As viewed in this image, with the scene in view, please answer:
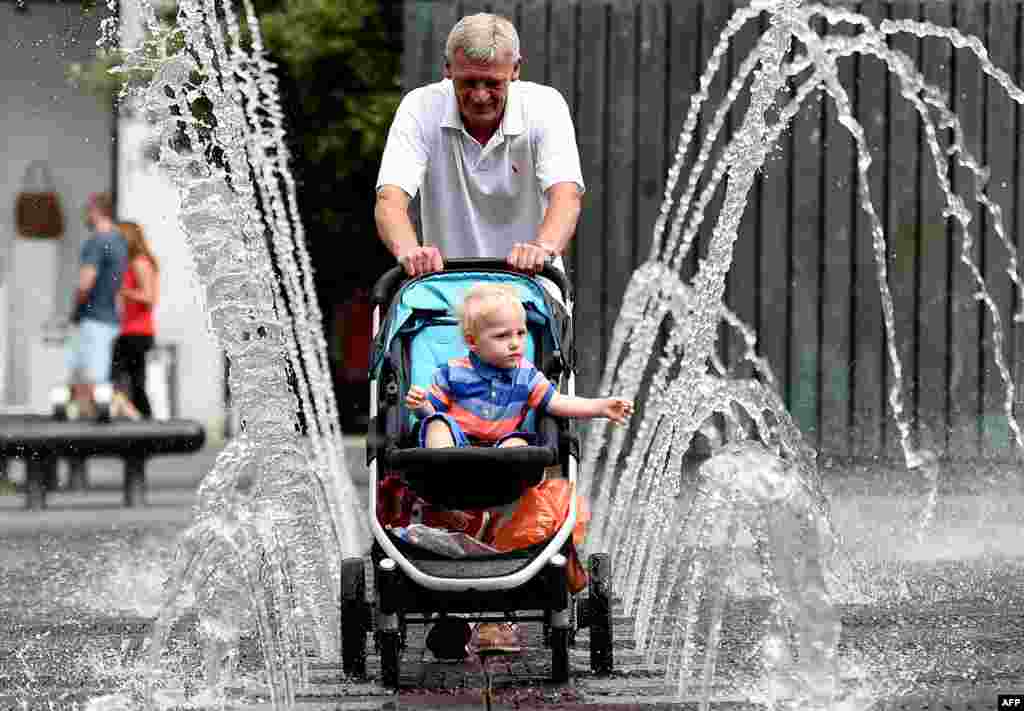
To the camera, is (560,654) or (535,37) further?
(535,37)

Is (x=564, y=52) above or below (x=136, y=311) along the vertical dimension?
above

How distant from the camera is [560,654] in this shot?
5879mm

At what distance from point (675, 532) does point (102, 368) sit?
22.2 ft

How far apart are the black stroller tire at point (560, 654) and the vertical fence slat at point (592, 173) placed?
8629 millimetres

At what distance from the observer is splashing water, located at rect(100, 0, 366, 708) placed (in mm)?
5926

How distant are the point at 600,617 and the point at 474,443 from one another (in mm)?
592

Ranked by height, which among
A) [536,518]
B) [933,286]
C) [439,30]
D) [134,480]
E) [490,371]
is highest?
[439,30]

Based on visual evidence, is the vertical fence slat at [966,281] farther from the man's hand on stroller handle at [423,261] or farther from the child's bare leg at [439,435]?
the child's bare leg at [439,435]

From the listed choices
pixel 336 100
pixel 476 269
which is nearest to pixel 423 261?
pixel 476 269

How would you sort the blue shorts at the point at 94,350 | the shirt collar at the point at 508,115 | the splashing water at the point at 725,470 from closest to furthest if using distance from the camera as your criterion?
the splashing water at the point at 725,470 → the shirt collar at the point at 508,115 → the blue shorts at the point at 94,350

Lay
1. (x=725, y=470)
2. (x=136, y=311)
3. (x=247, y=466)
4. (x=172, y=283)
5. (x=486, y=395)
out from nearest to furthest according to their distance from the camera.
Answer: (x=725, y=470)
(x=486, y=395)
(x=247, y=466)
(x=136, y=311)
(x=172, y=283)

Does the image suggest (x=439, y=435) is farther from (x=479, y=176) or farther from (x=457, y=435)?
(x=479, y=176)

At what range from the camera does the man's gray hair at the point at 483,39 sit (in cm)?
634

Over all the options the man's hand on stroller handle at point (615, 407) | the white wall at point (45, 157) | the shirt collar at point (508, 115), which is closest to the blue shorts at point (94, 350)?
the white wall at point (45, 157)
